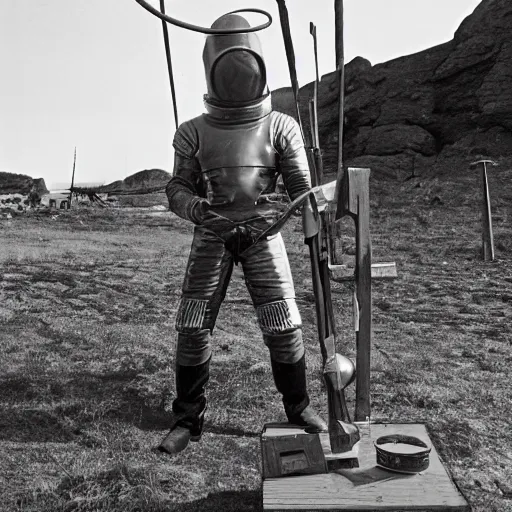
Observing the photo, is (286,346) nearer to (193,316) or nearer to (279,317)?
(279,317)

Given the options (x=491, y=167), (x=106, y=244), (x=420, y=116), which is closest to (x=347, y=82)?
(x=420, y=116)

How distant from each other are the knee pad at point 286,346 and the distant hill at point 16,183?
24.1 meters

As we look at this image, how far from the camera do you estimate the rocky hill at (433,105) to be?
2012 centimetres

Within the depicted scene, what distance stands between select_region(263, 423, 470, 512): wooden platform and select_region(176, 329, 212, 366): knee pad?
3.36 ft

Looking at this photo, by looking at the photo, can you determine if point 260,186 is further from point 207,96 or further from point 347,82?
point 347,82

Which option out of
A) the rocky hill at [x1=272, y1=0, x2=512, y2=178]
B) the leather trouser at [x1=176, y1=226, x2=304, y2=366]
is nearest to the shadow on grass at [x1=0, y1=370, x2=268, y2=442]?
the leather trouser at [x1=176, y1=226, x2=304, y2=366]

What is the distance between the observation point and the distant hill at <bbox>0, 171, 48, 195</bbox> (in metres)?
26.0

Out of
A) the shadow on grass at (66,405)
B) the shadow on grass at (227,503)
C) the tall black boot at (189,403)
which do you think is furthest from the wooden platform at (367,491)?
the shadow on grass at (66,405)

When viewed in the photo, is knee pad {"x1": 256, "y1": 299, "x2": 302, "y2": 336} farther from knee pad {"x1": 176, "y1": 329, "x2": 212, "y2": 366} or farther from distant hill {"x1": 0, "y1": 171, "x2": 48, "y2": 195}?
distant hill {"x1": 0, "y1": 171, "x2": 48, "y2": 195}

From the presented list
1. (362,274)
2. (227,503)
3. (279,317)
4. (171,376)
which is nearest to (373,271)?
(362,274)

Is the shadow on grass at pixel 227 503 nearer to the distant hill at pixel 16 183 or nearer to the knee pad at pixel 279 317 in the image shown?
the knee pad at pixel 279 317

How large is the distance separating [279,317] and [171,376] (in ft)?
5.37

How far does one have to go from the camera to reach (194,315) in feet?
11.3

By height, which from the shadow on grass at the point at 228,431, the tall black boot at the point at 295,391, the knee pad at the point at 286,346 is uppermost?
the knee pad at the point at 286,346
